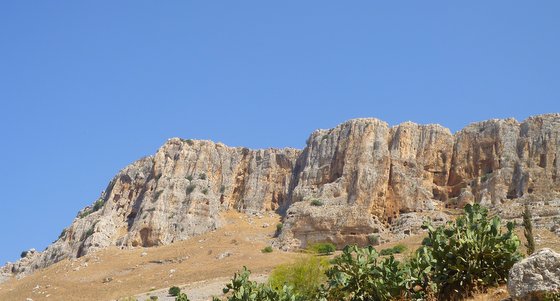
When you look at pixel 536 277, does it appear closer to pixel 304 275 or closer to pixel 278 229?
pixel 304 275

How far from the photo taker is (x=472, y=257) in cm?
1458

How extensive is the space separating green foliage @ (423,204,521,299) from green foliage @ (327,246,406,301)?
89cm

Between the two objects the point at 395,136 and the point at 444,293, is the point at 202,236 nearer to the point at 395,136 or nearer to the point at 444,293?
the point at 395,136

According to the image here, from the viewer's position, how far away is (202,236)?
78.6 metres

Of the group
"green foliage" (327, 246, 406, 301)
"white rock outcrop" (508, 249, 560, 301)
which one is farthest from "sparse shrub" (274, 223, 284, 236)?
"white rock outcrop" (508, 249, 560, 301)

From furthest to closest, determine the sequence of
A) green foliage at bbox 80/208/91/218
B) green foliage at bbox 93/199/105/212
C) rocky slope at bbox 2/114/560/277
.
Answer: green foliage at bbox 80/208/91/218, green foliage at bbox 93/199/105/212, rocky slope at bbox 2/114/560/277

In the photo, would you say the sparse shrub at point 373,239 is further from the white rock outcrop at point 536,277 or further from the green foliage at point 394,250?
the white rock outcrop at point 536,277

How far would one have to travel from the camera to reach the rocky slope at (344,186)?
2832 inches

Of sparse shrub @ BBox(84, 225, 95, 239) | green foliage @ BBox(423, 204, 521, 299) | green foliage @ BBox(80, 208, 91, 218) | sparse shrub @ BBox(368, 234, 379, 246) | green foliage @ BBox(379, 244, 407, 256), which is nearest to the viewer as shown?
green foliage @ BBox(423, 204, 521, 299)

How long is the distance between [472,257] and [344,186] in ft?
208

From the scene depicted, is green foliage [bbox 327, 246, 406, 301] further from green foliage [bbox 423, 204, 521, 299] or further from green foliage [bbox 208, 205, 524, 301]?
green foliage [bbox 423, 204, 521, 299]

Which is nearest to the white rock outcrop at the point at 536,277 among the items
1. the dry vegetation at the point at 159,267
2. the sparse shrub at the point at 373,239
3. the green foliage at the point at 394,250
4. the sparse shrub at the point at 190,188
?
the dry vegetation at the point at 159,267

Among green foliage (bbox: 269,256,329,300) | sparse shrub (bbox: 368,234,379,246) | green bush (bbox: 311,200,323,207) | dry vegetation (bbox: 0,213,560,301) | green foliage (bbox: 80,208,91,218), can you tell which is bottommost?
green foliage (bbox: 269,256,329,300)

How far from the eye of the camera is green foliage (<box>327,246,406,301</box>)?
15094mm
